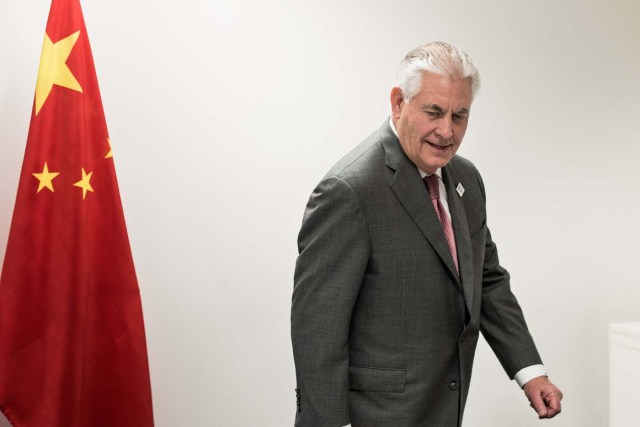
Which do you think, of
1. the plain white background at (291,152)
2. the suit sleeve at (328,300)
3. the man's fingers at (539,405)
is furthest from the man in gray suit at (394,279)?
the plain white background at (291,152)

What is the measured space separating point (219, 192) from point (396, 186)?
3.35 feet

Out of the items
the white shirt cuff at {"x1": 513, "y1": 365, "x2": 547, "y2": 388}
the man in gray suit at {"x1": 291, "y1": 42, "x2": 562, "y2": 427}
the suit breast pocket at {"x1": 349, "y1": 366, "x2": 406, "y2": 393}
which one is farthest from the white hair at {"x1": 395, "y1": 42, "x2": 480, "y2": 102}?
the white shirt cuff at {"x1": 513, "y1": 365, "x2": 547, "y2": 388}

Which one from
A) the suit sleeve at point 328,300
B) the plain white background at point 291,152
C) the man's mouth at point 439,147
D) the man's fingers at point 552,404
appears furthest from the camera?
the plain white background at point 291,152

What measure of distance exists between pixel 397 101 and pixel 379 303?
1.43 feet

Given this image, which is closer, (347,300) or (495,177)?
(347,300)

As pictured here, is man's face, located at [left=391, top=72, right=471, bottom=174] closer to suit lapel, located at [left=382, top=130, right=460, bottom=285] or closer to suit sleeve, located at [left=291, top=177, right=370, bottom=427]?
suit lapel, located at [left=382, top=130, right=460, bottom=285]

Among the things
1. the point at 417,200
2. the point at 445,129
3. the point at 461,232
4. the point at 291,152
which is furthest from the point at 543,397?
the point at 291,152

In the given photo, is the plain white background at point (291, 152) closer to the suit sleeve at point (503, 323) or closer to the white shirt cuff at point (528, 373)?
the suit sleeve at point (503, 323)

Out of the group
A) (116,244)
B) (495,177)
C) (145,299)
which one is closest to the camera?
(116,244)

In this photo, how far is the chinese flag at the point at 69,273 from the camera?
193 cm

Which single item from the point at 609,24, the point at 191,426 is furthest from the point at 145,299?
the point at 609,24

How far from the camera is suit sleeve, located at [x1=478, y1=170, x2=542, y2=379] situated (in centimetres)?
176

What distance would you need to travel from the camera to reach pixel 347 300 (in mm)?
1430

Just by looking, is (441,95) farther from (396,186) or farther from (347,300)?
(347,300)
